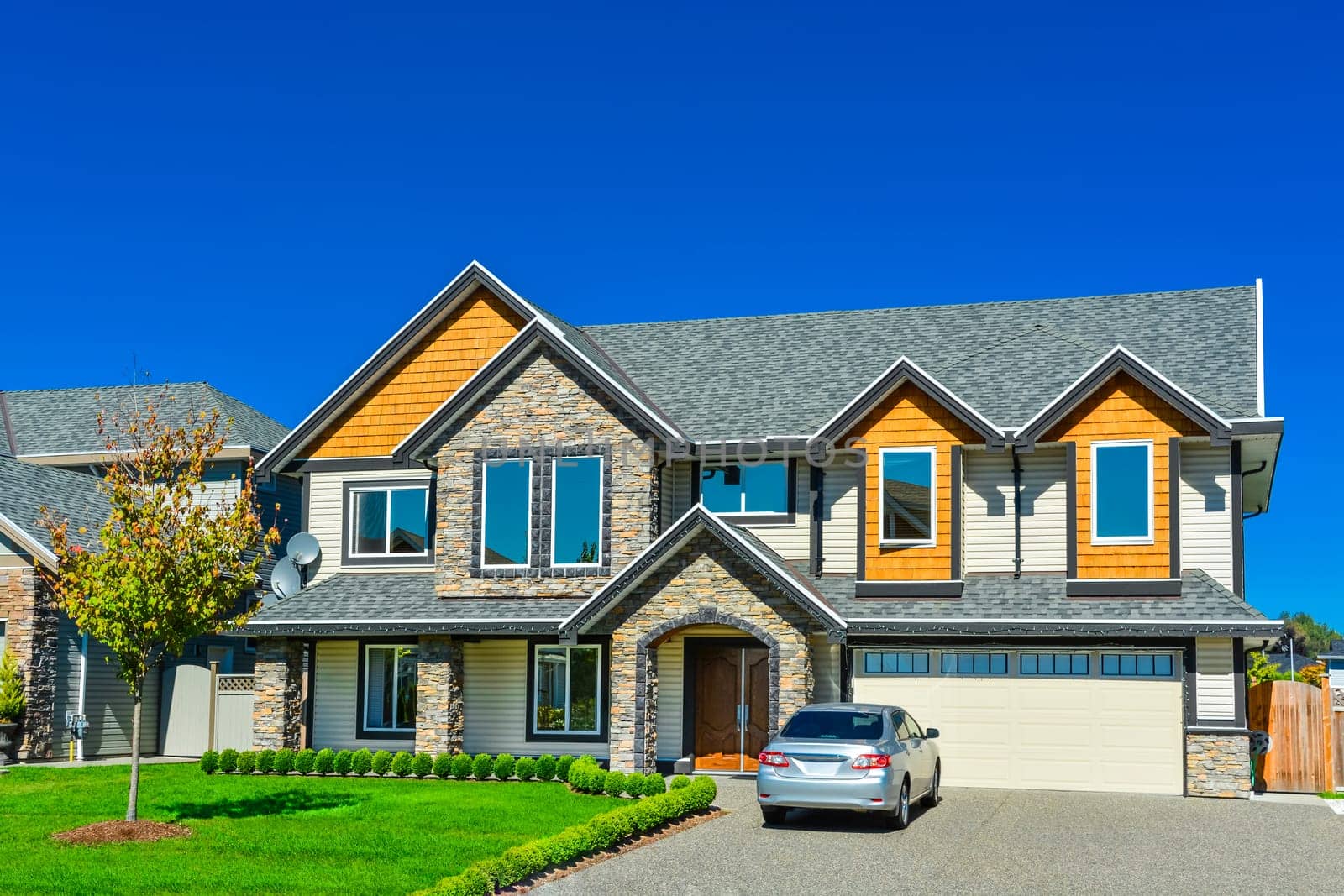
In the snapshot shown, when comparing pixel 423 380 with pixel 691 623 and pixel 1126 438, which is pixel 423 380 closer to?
pixel 691 623

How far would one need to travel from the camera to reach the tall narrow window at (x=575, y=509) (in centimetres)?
2645

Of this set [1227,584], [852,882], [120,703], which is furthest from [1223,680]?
[120,703]

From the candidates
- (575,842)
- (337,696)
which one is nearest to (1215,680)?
(575,842)

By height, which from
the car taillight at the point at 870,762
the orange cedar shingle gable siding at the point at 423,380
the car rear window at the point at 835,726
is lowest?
the car taillight at the point at 870,762

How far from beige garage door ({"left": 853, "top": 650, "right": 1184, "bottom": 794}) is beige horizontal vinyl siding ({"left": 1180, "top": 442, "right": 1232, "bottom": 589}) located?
193cm

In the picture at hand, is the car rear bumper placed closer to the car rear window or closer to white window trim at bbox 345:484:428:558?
the car rear window

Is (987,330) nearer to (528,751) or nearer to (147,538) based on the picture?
(528,751)

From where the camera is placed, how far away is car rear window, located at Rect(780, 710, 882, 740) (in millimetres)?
18172

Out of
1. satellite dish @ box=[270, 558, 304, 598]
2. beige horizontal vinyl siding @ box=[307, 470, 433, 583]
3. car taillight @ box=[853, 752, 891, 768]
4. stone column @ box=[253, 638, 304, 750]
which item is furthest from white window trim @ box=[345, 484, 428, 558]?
car taillight @ box=[853, 752, 891, 768]

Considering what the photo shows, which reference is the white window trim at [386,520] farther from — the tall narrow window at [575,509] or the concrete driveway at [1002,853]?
the concrete driveway at [1002,853]

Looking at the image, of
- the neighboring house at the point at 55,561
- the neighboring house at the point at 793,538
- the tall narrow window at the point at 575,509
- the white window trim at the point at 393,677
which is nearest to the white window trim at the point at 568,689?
the neighboring house at the point at 793,538

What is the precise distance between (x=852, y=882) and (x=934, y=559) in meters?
10.9

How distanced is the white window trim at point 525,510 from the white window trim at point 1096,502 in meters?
10.1

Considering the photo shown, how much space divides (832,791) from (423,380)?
578 inches
